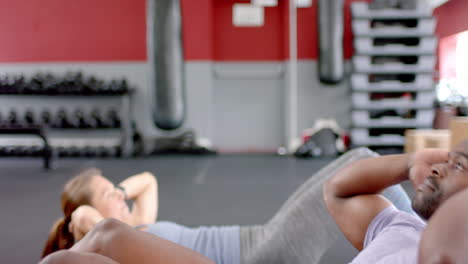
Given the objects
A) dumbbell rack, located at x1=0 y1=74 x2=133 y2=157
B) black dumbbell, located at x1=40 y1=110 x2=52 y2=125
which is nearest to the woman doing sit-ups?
dumbbell rack, located at x1=0 y1=74 x2=133 y2=157

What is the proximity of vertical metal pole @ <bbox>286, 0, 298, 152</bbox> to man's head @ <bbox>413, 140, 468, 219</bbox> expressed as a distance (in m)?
4.38

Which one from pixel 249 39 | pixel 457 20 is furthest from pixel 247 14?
pixel 457 20

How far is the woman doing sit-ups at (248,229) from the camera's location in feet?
3.59

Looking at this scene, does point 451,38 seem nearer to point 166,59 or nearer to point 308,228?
point 308,228

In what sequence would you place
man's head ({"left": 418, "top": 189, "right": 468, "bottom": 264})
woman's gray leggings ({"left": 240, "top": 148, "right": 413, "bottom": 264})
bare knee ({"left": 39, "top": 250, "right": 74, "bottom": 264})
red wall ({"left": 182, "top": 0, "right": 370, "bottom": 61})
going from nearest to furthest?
1. man's head ({"left": 418, "top": 189, "right": 468, "bottom": 264})
2. bare knee ({"left": 39, "top": 250, "right": 74, "bottom": 264})
3. woman's gray leggings ({"left": 240, "top": 148, "right": 413, "bottom": 264})
4. red wall ({"left": 182, "top": 0, "right": 370, "bottom": 61})

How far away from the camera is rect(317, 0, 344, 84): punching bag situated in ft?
13.3

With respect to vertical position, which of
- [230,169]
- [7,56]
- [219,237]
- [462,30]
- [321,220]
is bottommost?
[230,169]

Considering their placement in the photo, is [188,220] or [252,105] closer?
[188,220]

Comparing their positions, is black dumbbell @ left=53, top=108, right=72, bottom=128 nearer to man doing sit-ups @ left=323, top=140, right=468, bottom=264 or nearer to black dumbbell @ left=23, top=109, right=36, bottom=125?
black dumbbell @ left=23, top=109, right=36, bottom=125

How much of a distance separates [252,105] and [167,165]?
1.93 m

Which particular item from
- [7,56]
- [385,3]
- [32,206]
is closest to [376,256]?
[32,206]

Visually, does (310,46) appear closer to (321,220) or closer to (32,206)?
(32,206)

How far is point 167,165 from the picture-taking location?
4.01 meters

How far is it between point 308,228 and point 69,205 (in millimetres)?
794
